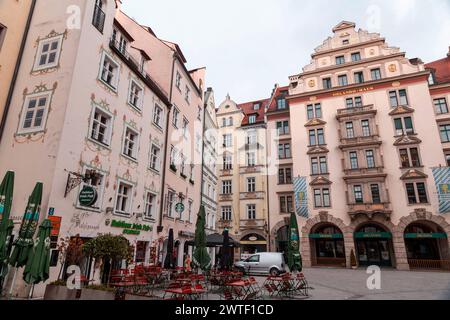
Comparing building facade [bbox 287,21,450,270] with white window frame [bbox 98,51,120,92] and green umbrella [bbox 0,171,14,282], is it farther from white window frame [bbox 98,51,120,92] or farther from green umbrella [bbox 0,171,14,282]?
green umbrella [bbox 0,171,14,282]

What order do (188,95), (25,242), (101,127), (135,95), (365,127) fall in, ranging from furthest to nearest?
(365,127), (188,95), (135,95), (101,127), (25,242)

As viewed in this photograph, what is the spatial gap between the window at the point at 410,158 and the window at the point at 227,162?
64.6 feet

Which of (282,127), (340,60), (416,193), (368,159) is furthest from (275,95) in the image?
(416,193)

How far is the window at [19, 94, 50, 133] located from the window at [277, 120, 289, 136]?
28489mm

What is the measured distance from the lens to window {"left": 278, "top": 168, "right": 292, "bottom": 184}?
35.0 metres

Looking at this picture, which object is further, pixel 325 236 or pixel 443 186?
pixel 325 236

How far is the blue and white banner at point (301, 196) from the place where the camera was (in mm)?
31047

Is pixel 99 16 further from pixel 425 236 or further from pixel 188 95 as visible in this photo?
pixel 425 236

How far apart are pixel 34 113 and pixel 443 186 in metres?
32.6

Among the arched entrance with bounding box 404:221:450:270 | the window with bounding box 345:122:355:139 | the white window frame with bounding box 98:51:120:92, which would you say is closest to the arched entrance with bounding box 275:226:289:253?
the arched entrance with bounding box 404:221:450:270

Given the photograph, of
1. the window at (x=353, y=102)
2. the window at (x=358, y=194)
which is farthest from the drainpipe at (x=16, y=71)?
the window at (x=353, y=102)

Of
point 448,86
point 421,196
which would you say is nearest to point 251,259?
point 421,196

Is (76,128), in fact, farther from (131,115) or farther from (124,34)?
(124,34)

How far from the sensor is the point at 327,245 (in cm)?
3133
